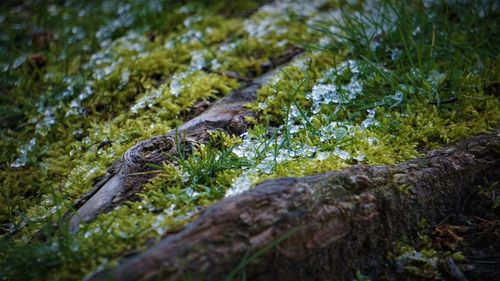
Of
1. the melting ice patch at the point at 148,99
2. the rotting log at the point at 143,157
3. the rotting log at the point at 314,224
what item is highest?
the melting ice patch at the point at 148,99

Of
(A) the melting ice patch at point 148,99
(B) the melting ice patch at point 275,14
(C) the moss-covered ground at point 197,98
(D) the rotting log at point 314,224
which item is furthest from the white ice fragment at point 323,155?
(B) the melting ice patch at point 275,14

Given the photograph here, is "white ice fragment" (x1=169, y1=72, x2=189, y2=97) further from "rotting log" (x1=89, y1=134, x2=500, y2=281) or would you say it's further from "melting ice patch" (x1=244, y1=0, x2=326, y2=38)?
"rotting log" (x1=89, y1=134, x2=500, y2=281)

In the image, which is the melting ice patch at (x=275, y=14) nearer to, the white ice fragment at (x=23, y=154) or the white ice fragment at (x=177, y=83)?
the white ice fragment at (x=177, y=83)

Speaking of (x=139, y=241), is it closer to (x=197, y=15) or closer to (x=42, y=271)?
(x=42, y=271)

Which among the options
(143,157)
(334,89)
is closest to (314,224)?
(143,157)

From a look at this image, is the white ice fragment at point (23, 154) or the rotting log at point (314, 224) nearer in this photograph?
the rotting log at point (314, 224)

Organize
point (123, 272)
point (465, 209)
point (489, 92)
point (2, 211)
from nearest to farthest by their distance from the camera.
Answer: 1. point (123, 272)
2. point (465, 209)
3. point (2, 211)
4. point (489, 92)

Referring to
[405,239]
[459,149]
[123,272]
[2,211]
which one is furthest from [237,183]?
[2,211]
